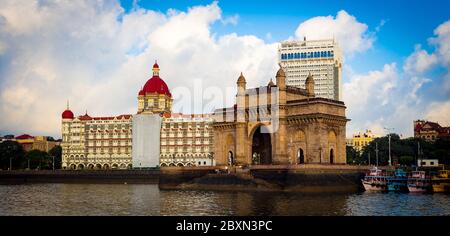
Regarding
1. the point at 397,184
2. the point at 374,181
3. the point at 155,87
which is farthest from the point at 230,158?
the point at 155,87

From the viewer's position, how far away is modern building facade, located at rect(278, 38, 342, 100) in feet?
613

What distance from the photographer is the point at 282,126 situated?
87625 millimetres

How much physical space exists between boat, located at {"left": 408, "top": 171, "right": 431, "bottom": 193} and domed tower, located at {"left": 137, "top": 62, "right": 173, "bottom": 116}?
90582 millimetres

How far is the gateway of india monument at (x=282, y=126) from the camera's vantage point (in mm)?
83875

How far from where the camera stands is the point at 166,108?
15738cm

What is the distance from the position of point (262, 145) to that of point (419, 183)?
106 feet

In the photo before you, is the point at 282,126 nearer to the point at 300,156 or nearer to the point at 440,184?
the point at 300,156

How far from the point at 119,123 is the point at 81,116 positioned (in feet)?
48.3

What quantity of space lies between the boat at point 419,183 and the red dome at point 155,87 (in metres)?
93.2

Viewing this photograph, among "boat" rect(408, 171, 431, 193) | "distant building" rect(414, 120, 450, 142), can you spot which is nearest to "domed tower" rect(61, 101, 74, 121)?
"distant building" rect(414, 120, 450, 142)

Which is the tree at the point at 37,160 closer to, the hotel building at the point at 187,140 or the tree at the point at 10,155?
the tree at the point at 10,155

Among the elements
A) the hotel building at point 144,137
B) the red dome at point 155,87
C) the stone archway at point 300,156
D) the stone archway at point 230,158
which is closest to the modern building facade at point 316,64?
the red dome at point 155,87
